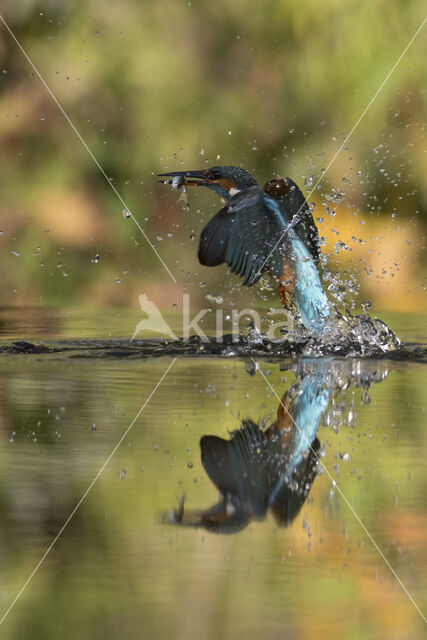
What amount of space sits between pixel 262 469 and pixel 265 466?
4 centimetres

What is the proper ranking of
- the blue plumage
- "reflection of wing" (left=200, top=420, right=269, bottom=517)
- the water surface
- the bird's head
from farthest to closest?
→ the bird's head → the blue plumage → "reflection of wing" (left=200, top=420, right=269, bottom=517) → the water surface

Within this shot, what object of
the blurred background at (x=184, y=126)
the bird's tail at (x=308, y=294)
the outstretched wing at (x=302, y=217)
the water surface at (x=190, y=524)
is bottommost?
the water surface at (x=190, y=524)

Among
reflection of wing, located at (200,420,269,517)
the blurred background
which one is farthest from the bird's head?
the blurred background

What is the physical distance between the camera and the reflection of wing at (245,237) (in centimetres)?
516

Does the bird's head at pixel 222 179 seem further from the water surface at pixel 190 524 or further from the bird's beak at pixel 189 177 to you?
the water surface at pixel 190 524

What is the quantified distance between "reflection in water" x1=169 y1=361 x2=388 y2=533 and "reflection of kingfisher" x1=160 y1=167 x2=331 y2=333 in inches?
45.1

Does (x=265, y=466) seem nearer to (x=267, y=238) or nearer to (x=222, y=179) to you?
(x=267, y=238)

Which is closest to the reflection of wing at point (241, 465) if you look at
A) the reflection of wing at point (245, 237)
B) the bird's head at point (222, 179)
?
the reflection of wing at point (245, 237)

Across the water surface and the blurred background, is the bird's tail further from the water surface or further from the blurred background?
the blurred background

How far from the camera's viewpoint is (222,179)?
567cm

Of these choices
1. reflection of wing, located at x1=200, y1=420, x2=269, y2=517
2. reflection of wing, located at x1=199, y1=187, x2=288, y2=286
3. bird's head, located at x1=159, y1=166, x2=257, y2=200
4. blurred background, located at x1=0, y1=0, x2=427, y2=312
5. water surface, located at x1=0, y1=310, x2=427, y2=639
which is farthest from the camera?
blurred background, located at x1=0, y1=0, x2=427, y2=312

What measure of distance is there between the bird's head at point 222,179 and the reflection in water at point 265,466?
5.47 feet

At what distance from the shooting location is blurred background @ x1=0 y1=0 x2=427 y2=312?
8492 mm

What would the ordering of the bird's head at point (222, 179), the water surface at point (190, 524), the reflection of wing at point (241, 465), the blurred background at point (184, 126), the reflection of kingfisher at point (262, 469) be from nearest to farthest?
the water surface at point (190, 524), the reflection of kingfisher at point (262, 469), the reflection of wing at point (241, 465), the bird's head at point (222, 179), the blurred background at point (184, 126)
